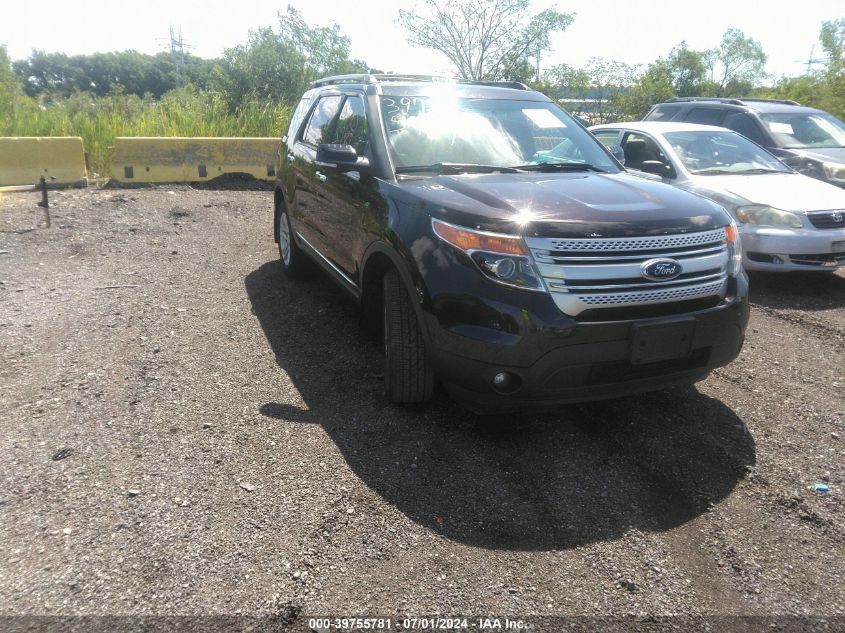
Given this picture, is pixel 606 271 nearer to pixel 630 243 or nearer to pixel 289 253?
pixel 630 243

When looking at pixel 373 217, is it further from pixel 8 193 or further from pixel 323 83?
pixel 8 193

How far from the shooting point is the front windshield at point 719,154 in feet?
24.5

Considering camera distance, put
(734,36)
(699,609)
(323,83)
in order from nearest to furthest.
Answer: (699,609) < (323,83) < (734,36)

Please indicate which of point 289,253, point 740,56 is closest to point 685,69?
point 740,56

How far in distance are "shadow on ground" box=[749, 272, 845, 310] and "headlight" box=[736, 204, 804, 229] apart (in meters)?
0.68

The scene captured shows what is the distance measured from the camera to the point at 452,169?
13.4 feet

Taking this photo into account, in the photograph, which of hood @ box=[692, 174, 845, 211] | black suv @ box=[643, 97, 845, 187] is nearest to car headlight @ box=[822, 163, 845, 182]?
black suv @ box=[643, 97, 845, 187]

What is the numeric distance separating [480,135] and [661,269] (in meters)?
1.73

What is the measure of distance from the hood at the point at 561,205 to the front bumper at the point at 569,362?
454 millimetres

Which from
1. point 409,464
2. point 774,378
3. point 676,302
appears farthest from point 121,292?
point 774,378

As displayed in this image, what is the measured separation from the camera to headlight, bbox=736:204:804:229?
6453mm

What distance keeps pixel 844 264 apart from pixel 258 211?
7.71m

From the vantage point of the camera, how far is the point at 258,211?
1026 cm

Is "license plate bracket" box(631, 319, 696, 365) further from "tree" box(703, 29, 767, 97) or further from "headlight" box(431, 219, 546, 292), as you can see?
"tree" box(703, 29, 767, 97)
